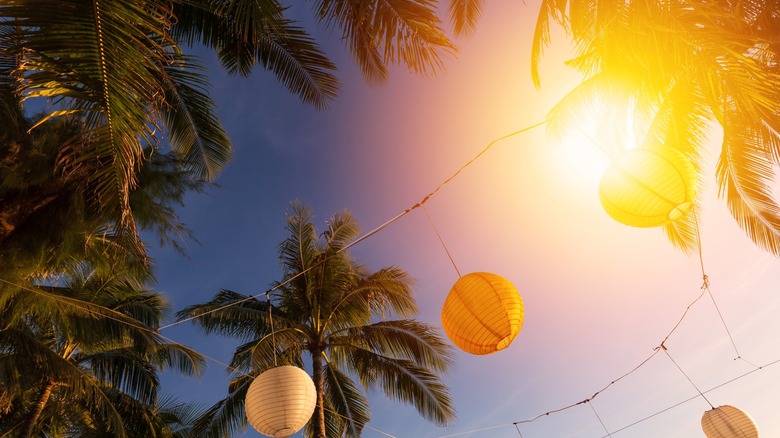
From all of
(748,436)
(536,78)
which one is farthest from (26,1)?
(748,436)

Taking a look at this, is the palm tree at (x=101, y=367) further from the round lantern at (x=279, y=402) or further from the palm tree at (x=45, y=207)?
the round lantern at (x=279, y=402)

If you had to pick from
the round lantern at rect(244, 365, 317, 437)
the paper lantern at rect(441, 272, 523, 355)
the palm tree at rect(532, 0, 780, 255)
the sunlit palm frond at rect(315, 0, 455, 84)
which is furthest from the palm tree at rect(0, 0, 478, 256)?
the paper lantern at rect(441, 272, 523, 355)

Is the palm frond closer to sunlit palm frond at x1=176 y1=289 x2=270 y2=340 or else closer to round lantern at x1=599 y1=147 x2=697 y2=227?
sunlit palm frond at x1=176 y1=289 x2=270 y2=340

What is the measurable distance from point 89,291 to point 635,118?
9102 mm

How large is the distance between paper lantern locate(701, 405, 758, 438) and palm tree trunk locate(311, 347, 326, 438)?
4922 mm

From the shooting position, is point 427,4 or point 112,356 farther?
point 112,356

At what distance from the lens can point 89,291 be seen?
7.96 meters

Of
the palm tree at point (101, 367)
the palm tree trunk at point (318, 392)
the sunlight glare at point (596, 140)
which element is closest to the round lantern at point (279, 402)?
the palm tree trunk at point (318, 392)

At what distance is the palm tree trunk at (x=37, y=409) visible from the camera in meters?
7.72

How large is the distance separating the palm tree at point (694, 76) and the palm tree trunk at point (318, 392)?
533cm

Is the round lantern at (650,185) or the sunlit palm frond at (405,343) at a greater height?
the sunlit palm frond at (405,343)

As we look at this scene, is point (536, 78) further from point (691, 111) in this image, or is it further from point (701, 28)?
point (691, 111)

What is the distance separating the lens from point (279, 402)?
398cm

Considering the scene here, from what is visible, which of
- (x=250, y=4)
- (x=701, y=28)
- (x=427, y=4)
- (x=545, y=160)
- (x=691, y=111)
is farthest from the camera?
(x=545, y=160)
